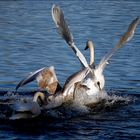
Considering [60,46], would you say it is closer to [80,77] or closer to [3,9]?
[80,77]

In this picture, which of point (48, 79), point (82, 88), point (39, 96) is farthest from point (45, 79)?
point (82, 88)

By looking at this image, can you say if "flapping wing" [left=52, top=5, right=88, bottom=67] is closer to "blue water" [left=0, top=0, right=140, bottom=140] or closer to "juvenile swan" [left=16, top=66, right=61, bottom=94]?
"juvenile swan" [left=16, top=66, right=61, bottom=94]

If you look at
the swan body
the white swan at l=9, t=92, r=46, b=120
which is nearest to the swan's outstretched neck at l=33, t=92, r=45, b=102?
the swan body

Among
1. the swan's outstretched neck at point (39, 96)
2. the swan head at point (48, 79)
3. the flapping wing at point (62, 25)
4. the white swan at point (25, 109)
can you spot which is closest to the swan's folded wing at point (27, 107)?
the white swan at point (25, 109)

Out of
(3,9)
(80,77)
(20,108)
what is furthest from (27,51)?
(3,9)

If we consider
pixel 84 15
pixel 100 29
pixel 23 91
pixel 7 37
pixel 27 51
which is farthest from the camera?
pixel 84 15

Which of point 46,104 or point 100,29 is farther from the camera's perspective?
point 100,29

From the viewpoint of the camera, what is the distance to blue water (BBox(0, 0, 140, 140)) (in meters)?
13.1

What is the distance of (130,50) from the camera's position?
21906 mm

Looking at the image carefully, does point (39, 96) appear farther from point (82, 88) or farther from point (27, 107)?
point (27, 107)

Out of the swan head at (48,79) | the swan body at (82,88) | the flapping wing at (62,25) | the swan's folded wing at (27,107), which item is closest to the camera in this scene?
the swan's folded wing at (27,107)

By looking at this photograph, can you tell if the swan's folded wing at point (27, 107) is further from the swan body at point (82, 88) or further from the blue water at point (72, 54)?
the swan body at point (82, 88)

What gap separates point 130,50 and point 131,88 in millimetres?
5153

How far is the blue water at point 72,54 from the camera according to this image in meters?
13.1
